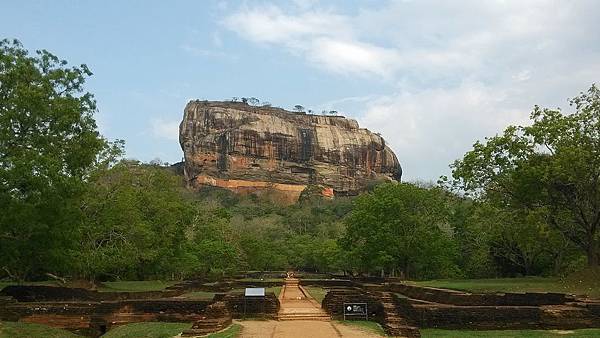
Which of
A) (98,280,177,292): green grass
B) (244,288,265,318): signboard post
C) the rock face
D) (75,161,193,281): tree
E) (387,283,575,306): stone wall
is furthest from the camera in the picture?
the rock face

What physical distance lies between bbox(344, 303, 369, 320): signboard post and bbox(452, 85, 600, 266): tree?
1307 centimetres

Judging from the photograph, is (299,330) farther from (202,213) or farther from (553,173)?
(202,213)

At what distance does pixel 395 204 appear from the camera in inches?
1741

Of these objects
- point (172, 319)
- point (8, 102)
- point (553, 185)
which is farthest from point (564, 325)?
point (8, 102)

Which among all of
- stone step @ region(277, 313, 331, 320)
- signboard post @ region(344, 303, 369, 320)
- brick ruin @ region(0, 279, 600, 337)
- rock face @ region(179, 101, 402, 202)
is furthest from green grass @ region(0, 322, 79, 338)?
rock face @ region(179, 101, 402, 202)

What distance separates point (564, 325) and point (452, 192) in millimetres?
17919

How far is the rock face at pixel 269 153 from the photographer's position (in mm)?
152625

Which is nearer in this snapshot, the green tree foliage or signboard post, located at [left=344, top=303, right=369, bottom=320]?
signboard post, located at [left=344, top=303, right=369, bottom=320]

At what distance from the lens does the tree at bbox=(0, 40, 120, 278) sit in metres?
18.7

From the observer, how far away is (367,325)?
18203 millimetres

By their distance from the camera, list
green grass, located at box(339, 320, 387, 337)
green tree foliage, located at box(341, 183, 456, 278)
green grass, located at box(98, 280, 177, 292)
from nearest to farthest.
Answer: green grass, located at box(339, 320, 387, 337), green grass, located at box(98, 280, 177, 292), green tree foliage, located at box(341, 183, 456, 278)

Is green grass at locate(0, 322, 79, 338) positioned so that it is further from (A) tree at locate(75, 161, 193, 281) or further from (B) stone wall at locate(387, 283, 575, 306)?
(B) stone wall at locate(387, 283, 575, 306)

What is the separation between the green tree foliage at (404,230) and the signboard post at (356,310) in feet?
76.9

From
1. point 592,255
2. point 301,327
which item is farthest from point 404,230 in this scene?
point 301,327
